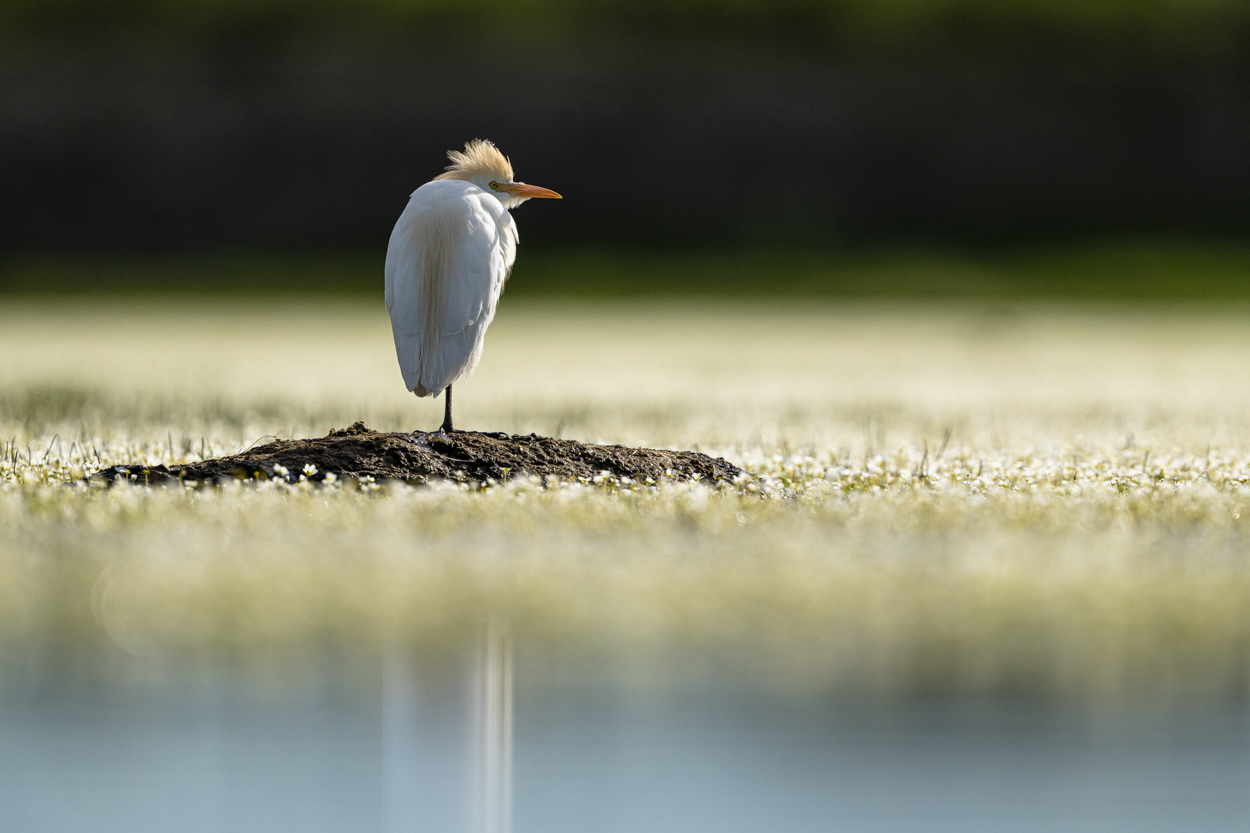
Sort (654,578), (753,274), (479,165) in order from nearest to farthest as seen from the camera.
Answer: (654,578), (479,165), (753,274)

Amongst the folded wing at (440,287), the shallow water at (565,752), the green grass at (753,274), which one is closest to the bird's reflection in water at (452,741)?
the shallow water at (565,752)

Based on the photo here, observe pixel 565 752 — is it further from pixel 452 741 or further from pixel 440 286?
pixel 440 286

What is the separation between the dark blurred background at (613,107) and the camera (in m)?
104

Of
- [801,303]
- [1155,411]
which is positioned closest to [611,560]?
[1155,411]

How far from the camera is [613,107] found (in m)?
110

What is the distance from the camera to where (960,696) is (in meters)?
6.75

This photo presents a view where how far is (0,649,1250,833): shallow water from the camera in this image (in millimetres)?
5395

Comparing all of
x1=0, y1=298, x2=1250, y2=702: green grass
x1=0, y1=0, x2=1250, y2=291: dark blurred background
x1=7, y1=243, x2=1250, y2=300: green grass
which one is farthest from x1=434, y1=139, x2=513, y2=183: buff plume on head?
x1=0, y1=0, x2=1250, y2=291: dark blurred background

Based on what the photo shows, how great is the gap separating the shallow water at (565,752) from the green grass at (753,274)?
69.4 m

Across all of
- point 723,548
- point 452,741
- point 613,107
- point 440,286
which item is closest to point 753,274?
point 613,107

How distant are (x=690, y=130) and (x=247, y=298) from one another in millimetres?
43446

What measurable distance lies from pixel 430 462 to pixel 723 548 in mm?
3271

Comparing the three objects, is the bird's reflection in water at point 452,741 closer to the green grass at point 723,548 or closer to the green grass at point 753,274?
the green grass at point 723,548

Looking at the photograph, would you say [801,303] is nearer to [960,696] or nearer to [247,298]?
[247,298]
